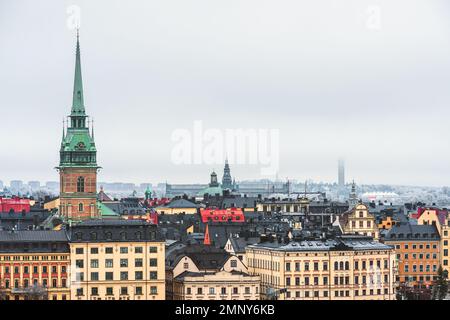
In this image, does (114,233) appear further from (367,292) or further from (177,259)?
(367,292)

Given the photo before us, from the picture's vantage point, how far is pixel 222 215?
4625cm

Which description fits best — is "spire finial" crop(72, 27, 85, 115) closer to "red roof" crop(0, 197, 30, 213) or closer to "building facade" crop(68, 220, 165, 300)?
"red roof" crop(0, 197, 30, 213)

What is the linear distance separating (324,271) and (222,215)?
702 inches

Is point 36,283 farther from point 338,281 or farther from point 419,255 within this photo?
point 419,255

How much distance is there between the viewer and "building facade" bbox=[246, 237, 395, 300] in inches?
1111

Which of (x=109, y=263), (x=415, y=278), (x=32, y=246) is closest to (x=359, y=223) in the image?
(x=415, y=278)

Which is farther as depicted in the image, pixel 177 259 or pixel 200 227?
pixel 200 227

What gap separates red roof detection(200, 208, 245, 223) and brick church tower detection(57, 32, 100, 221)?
5230 mm

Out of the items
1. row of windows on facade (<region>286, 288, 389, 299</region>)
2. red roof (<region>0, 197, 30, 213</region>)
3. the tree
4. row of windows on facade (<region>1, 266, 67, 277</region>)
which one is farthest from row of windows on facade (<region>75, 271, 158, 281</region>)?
red roof (<region>0, 197, 30, 213</region>)

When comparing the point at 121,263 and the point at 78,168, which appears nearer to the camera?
the point at 121,263
